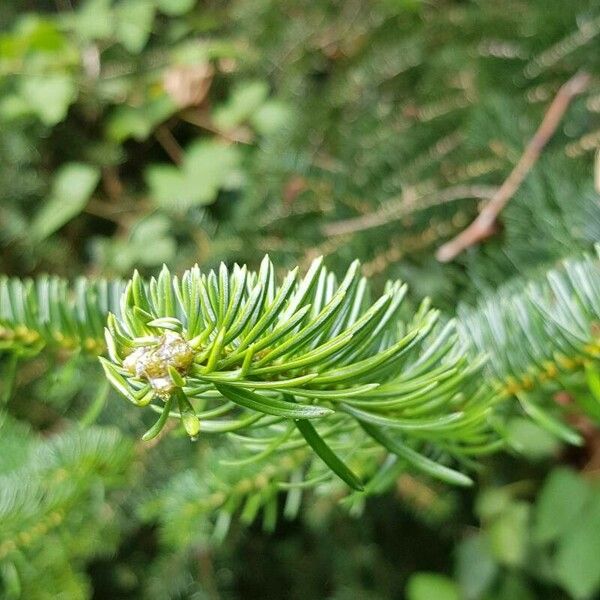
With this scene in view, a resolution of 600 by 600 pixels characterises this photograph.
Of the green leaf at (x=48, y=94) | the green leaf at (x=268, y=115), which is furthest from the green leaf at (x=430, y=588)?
the green leaf at (x=48, y=94)

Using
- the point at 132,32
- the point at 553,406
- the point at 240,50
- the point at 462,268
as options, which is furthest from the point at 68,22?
the point at 553,406

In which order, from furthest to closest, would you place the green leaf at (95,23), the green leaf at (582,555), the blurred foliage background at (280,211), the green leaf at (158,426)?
1. the green leaf at (95,23)
2. the green leaf at (582,555)
3. the blurred foliage background at (280,211)
4. the green leaf at (158,426)

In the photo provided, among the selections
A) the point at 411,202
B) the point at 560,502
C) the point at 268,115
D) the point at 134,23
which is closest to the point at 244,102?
the point at 268,115

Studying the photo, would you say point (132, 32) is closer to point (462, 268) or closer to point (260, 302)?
point (462, 268)

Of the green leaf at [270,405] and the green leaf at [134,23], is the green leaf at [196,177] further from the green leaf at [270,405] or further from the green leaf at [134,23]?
the green leaf at [270,405]

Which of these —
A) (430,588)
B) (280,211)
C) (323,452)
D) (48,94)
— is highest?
(48,94)

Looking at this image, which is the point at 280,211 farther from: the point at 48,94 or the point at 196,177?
the point at 48,94
